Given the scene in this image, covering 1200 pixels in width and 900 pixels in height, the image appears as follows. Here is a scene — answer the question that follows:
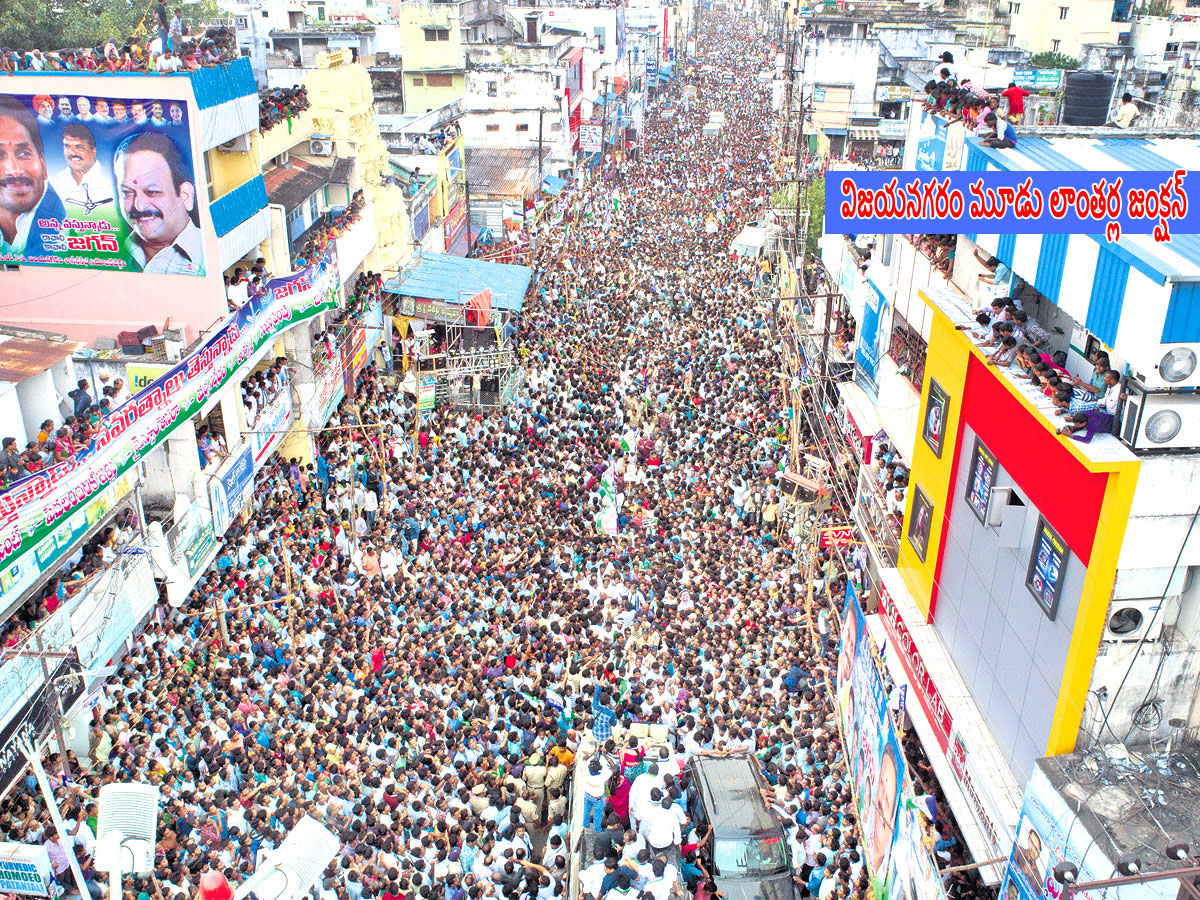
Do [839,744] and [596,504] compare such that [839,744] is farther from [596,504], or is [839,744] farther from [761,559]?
[596,504]

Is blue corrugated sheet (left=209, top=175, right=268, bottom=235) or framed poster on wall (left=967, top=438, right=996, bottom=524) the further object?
blue corrugated sheet (left=209, top=175, right=268, bottom=235)

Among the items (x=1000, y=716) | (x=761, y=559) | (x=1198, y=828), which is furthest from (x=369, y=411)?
(x=1198, y=828)

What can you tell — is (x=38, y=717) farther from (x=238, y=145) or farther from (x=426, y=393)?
(x=426, y=393)

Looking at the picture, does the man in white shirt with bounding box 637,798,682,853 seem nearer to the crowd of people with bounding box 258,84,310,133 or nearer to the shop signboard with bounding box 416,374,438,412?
the shop signboard with bounding box 416,374,438,412

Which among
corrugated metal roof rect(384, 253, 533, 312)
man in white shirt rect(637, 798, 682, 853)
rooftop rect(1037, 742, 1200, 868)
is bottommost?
man in white shirt rect(637, 798, 682, 853)

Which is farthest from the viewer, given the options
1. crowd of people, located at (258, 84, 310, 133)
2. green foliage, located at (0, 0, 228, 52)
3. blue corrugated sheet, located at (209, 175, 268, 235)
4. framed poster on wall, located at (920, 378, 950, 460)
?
green foliage, located at (0, 0, 228, 52)

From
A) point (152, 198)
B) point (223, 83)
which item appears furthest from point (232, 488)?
point (223, 83)

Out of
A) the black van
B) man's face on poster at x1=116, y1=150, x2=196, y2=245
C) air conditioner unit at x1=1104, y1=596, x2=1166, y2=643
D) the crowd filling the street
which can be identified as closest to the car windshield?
the black van
